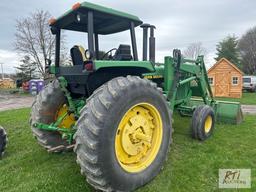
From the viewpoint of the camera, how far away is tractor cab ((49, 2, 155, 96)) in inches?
115

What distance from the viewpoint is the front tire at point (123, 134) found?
2354 millimetres

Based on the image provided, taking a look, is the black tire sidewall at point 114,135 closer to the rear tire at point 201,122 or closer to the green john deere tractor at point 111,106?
the green john deere tractor at point 111,106

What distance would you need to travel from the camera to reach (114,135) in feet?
8.15

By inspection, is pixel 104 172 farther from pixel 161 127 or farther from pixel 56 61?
pixel 56 61

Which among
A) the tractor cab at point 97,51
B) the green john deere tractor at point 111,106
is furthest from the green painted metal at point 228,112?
the tractor cab at point 97,51

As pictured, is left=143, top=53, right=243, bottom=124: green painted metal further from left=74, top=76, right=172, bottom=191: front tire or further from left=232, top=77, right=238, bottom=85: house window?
left=232, top=77, right=238, bottom=85: house window

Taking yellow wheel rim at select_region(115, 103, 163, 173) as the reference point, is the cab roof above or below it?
above

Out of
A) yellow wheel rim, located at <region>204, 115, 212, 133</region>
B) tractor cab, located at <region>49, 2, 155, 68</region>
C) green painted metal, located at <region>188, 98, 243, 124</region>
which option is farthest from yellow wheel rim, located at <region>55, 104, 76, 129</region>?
green painted metal, located at <region>188, 98, 243, 124</region>

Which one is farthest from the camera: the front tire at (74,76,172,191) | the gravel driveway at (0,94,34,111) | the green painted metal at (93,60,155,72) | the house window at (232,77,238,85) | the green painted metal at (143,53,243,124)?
the house window at (232,77,238,85)

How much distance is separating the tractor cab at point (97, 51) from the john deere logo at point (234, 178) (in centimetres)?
192

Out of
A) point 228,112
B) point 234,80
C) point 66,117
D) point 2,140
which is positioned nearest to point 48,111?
point 66,117

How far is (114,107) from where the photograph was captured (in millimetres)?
2473

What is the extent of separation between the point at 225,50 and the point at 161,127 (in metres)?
33.0

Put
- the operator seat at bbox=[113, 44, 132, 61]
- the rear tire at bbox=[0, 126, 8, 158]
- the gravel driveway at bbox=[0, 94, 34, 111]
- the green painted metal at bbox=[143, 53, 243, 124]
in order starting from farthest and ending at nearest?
the gravel driveway at bbox=[0, 94, 34, 111]
the green painted metal at bbox=[143, 53, 243, 124]
the rear tire at bbox=[0, 126, 8, 158]
the operator seat at bbox=[113, 44, 132, 61]
